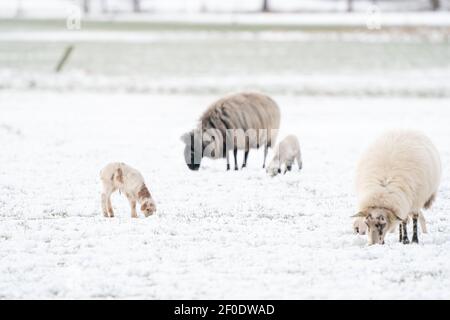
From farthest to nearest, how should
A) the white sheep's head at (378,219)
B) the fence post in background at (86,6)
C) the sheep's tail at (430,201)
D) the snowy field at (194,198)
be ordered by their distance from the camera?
the fence post in background at (86,6) → the sheep's tail at (430,201) → the white sheep's head at (378,219) → the snowy field at (194,198)

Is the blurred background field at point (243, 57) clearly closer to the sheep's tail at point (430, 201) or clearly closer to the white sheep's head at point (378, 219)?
the sheep's tail at point (430, 201)

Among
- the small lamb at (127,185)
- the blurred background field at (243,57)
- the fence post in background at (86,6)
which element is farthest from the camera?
the fence post in background at (86,6)

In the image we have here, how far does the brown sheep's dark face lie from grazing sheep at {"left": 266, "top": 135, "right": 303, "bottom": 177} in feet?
4.44

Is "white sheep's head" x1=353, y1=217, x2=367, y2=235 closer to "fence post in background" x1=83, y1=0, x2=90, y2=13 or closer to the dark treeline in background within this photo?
the dark treeline in background

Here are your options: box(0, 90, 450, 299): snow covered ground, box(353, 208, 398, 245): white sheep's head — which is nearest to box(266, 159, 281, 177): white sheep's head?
box(0, 90, 450, 299): snow covered ground

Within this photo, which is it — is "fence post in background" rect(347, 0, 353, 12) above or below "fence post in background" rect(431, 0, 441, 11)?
above

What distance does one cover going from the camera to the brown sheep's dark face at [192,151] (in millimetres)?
13883

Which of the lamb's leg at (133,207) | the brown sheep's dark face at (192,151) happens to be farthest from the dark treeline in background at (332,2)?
the lamb's leg at (133,207)

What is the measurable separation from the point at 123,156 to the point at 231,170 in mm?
2716

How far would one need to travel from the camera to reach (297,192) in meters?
12.2

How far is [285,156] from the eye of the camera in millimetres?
13891

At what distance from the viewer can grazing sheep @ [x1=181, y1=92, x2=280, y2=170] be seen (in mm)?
13969

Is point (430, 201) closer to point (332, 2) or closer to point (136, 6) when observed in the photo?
point (136, 6)

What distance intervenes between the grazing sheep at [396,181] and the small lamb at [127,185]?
9.46 feet
